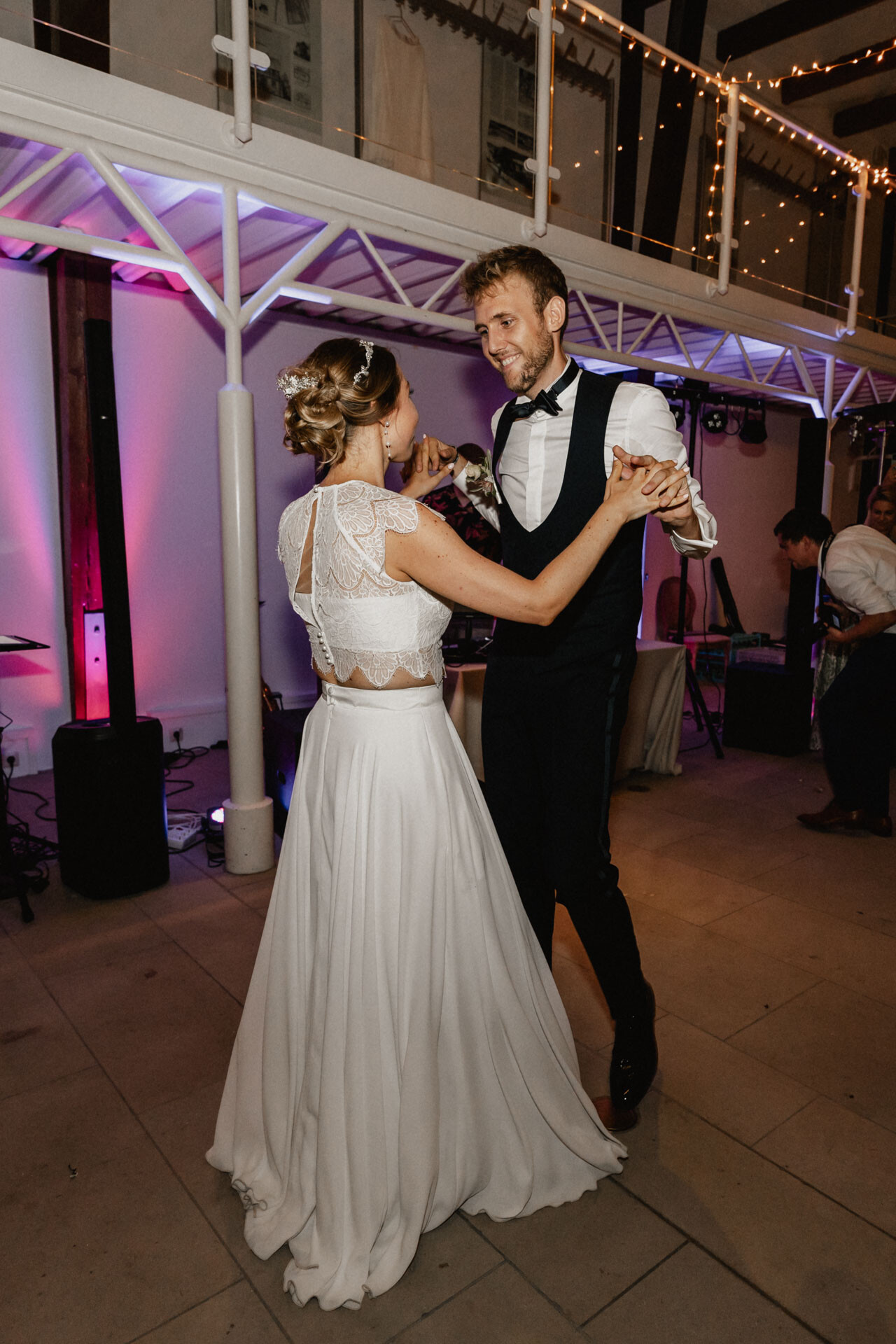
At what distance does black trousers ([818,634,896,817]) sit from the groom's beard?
3062 millimetres

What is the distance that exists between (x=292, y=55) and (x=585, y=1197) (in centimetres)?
495

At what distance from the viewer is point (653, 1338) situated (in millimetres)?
1419

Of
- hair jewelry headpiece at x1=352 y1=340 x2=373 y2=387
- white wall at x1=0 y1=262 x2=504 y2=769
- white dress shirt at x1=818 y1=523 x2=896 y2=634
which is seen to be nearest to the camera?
hair jewelry headpiece at x1=352 y1=340 x2=373 y2=387

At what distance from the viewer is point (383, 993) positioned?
1545 mm

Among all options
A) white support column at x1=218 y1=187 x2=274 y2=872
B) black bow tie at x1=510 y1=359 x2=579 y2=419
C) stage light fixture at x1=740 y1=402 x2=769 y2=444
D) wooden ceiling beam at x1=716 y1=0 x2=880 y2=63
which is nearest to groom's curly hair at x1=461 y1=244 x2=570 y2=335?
black bow tie at x1=510 y1=359 x2=579 y2=419

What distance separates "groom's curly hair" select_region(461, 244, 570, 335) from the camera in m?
1.77

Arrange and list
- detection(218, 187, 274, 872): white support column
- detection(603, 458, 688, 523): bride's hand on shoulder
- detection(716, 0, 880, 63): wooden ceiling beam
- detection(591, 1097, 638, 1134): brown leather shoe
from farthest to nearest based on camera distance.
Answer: detection(716, 0, 880, 63): wooden ceiling beam
detection(218, 187, 274, 872): white support column
detection(591, 1097, 638, 1134): brown leather shoe
detection(603, 458, 688, 523): bride's hand on shoulder

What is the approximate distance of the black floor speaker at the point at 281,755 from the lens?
3.93 metres

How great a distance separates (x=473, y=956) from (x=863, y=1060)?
1.35 m

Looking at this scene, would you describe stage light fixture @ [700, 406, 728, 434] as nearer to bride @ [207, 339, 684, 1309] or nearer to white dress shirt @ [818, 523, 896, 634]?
white dress shirt @ [818, 523, 896, 634]

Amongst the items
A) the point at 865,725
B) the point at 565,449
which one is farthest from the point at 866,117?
the point at 565,449

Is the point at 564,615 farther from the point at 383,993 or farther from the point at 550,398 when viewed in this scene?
the point at 383,993

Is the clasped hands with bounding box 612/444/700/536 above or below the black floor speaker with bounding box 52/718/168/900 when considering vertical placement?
above

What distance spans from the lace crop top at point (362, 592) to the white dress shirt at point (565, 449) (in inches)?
15.9
